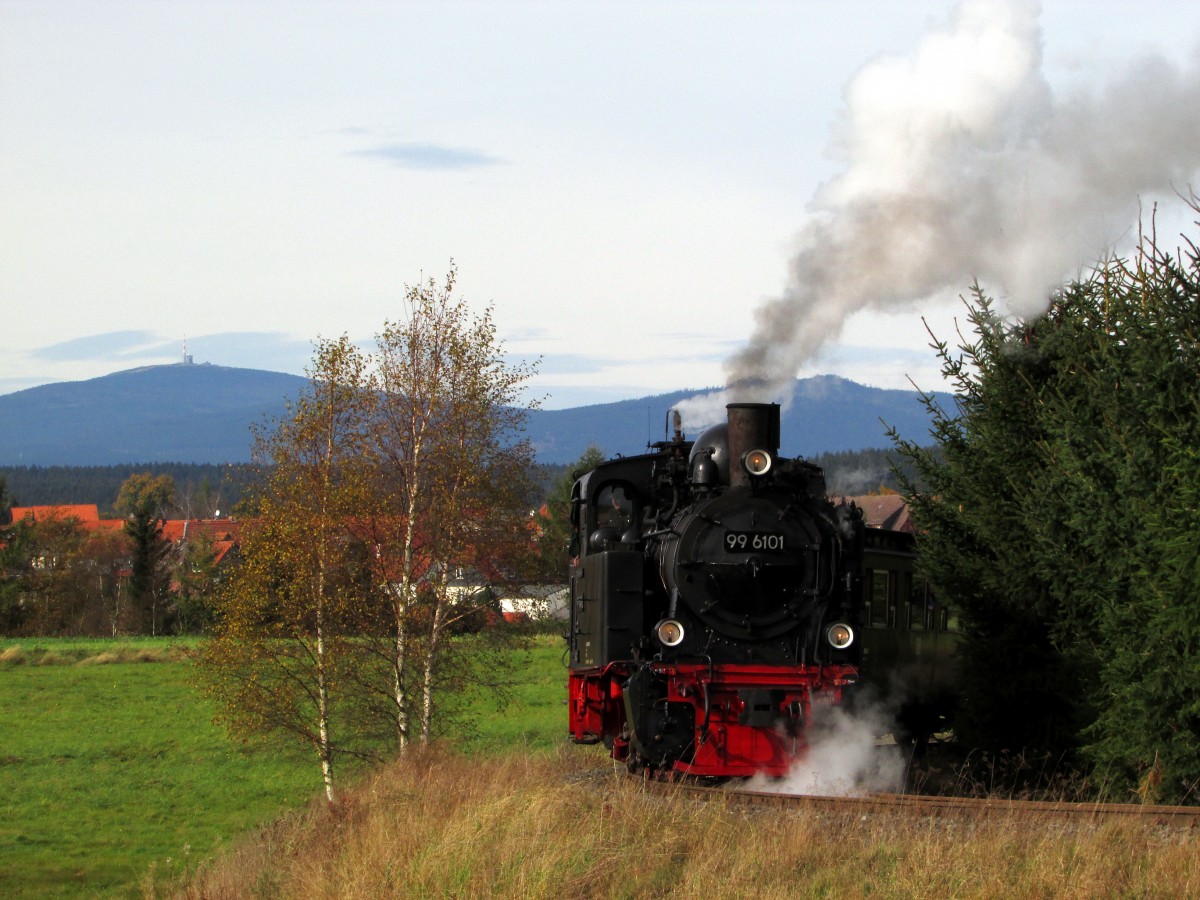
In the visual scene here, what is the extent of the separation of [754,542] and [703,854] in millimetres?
3864

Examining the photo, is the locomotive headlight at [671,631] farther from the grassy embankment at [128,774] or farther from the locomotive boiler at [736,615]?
the grassy embankment at [128,774]

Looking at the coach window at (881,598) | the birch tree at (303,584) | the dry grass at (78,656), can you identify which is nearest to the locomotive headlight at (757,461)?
the coach window at (881,598)

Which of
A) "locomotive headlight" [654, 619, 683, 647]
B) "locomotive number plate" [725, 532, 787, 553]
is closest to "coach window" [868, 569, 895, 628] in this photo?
"locomotive number plate" [725, 532, 787, 553]

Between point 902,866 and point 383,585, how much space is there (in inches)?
553

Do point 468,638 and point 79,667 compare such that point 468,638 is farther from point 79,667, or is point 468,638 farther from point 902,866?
point 79,667

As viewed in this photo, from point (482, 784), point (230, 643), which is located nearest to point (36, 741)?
point (230, 643)

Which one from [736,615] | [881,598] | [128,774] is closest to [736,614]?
[736,615]

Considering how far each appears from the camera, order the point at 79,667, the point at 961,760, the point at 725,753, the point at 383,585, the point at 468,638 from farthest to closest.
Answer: the point at 79,667
the point at 468,638
the point at 383,585
the point at 961,760
the point at 725,753

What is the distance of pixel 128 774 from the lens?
2773cm

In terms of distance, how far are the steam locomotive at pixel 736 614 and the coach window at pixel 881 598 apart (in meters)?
3.40

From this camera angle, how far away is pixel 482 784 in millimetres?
11344

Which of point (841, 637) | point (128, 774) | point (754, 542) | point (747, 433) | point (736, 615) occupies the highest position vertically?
point (747, 433)

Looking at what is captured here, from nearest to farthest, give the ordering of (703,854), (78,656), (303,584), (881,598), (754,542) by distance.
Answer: (703,854), (754,542), (881,598), (303,584), (78,656)

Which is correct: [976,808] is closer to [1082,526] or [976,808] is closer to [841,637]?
[841,637]
